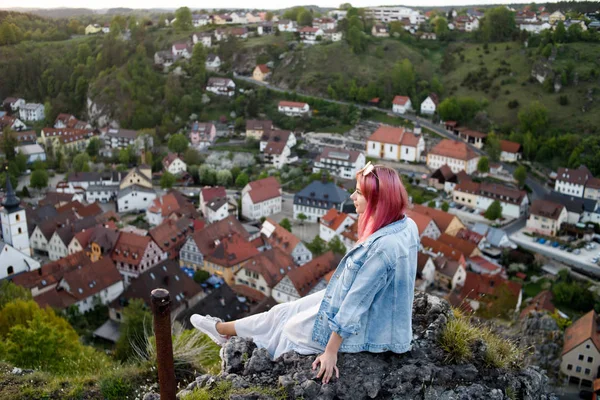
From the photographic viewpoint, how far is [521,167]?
44.9 meters

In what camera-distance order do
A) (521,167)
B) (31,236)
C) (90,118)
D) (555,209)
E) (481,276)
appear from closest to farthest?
(481,276) → (31,236) → (555,209) → (521,167) → (90,118)

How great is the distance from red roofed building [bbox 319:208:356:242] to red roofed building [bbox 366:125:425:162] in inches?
743

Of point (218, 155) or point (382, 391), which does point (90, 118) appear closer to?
point (218, 155)

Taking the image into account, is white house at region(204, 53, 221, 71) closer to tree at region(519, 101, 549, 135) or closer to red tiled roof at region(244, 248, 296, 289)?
tree at region(519, 101, 549, 135)

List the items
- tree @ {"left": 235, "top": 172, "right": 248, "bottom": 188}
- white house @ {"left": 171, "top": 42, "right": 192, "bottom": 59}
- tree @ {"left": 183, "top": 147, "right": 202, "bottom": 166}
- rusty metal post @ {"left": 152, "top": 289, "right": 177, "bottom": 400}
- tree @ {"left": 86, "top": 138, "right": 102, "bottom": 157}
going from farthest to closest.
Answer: white house @ {"left": 171, "top": 42, "right": 192, "bottom": 59} < tree @ {"left": 86, "top": 138, "right": 102, "bottom": 157} < tree @ {"left": 183, "top": 147, "right": 202, "bottom": 166} < tree @ {"left": 235, "top": 172, "right": 248, "bottom": 188} < rusty metal post @ {"left": 152, "top": 289, "right": 177, "bottom": 400}

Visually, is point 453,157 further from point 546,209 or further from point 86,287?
point 86,287

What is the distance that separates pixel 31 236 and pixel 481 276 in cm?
2574

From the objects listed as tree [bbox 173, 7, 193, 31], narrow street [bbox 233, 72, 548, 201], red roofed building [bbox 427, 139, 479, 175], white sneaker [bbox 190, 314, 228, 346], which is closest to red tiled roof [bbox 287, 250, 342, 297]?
white sneaker [bbox 190, 314, 228, 346]

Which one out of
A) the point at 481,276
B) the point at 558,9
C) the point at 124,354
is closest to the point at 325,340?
the point at 124,354

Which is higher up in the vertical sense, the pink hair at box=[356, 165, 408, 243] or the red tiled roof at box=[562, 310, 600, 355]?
the pink hair at box=[356, 165, 408, 243]

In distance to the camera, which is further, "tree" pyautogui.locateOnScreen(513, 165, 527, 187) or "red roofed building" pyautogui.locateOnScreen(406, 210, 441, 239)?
"tree" pyautogui.locateOnScreen(513, 165, 527, 187)

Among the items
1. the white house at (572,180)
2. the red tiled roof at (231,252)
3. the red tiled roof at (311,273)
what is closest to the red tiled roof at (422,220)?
the red tiled roof at (311,273)

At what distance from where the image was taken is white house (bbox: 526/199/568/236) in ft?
119

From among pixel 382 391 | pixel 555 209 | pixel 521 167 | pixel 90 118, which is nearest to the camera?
pixel 382 391
